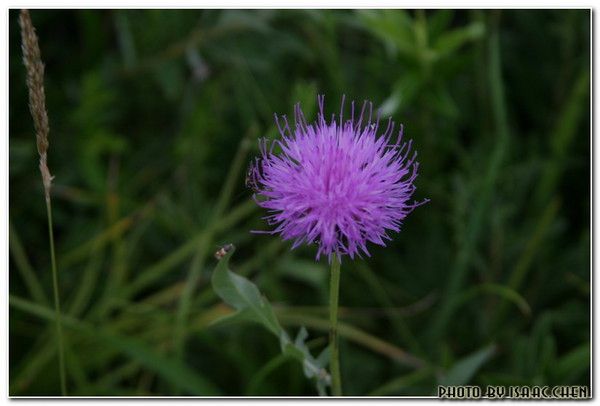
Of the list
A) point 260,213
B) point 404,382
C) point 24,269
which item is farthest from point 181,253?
point 404,382

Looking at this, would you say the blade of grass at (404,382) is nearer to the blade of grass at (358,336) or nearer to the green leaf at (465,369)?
the blade of grass at (358,336)

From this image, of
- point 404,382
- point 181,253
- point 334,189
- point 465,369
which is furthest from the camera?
point 181,253

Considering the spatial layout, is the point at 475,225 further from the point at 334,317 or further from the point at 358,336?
the point at 334,317

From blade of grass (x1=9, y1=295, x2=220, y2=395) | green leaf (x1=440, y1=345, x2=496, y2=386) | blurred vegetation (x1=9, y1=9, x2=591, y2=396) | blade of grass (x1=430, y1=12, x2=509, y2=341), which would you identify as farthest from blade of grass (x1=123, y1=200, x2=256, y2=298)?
green leaf (x1=440, y1=345, x2=496, y2=386)

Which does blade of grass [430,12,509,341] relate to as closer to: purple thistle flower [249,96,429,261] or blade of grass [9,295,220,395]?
blade of grass [9,295,220,395]

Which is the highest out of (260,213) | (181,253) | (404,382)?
(260,213)

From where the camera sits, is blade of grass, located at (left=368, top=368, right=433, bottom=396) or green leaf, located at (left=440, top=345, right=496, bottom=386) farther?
blade of grass, located at (left=368, top=368, right=433, bottom=396)
